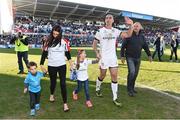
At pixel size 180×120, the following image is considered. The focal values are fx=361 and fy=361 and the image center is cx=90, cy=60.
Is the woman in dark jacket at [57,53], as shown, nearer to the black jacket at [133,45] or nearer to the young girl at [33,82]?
the young girl at [33,82]

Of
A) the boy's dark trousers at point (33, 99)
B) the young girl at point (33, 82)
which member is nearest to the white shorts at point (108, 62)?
the young girl at point (33, 82)

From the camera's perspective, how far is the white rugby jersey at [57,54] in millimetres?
8305

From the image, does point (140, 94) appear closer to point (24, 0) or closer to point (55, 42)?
point (55, 42)

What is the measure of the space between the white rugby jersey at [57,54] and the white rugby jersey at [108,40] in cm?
97

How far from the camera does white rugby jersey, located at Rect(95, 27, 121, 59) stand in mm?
8719

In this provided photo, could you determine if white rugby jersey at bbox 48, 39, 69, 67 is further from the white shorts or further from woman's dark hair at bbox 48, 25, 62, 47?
the white shorts

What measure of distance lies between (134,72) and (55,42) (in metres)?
2.76

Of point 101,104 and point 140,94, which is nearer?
point 101,104

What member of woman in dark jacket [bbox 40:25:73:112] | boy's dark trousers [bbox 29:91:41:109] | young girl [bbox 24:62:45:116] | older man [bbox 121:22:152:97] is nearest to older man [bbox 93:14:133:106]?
woman in dark jacket [bbox 40:25:73:112]

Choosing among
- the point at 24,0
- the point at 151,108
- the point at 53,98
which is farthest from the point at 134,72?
the point at 24,0

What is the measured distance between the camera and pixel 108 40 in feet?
28.6

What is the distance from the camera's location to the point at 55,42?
8289mm

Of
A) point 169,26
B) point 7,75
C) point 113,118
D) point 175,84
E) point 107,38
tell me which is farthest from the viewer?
point 169,26

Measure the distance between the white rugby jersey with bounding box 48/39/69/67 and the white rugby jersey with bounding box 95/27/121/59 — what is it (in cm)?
97
